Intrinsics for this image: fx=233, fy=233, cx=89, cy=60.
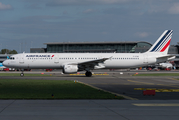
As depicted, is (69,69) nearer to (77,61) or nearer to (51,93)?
(77,61)

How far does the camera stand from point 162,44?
47438mm

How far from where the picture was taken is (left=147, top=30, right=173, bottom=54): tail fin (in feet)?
154

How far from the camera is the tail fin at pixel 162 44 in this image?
154 feet

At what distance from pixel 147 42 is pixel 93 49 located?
85.5 feet

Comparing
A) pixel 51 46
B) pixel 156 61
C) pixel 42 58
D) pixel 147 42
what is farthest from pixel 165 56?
pixel 51 46

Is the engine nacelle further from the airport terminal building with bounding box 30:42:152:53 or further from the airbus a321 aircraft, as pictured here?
the airport terminal building with bounding box 30:42:152:53

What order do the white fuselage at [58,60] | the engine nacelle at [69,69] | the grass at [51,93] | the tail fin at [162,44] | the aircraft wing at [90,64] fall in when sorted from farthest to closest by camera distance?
1. the tail fin at [162,44]
2. the white fuselage at [58,60]
3. the aircraft wing at [90,64]
4. the engine nacelle at [69,69]
5. the grass at [51,93]
